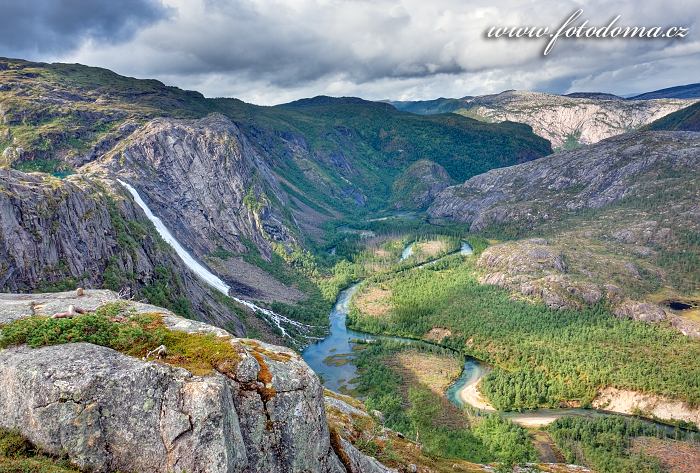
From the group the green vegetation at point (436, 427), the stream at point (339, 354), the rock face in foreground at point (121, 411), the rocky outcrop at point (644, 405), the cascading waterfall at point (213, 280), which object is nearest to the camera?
the rock face in foreground at point (121, 411)

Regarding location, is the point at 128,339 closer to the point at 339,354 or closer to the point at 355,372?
the point at 355,372

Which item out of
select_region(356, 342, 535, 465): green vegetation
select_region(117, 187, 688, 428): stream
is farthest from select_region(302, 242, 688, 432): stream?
select_region(356, 342, 535, 465): green vegetation

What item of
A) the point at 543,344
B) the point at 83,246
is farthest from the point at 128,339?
the point at 543,344

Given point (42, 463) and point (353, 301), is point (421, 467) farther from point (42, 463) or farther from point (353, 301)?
point (353, 301)

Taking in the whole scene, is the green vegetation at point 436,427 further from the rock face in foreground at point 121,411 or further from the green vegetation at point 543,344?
the rock face in foreground at point 121,411

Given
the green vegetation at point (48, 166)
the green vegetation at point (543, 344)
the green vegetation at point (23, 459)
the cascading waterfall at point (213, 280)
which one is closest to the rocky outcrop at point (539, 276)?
the green vegetation at point (543, 344)

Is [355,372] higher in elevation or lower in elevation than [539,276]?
lower
